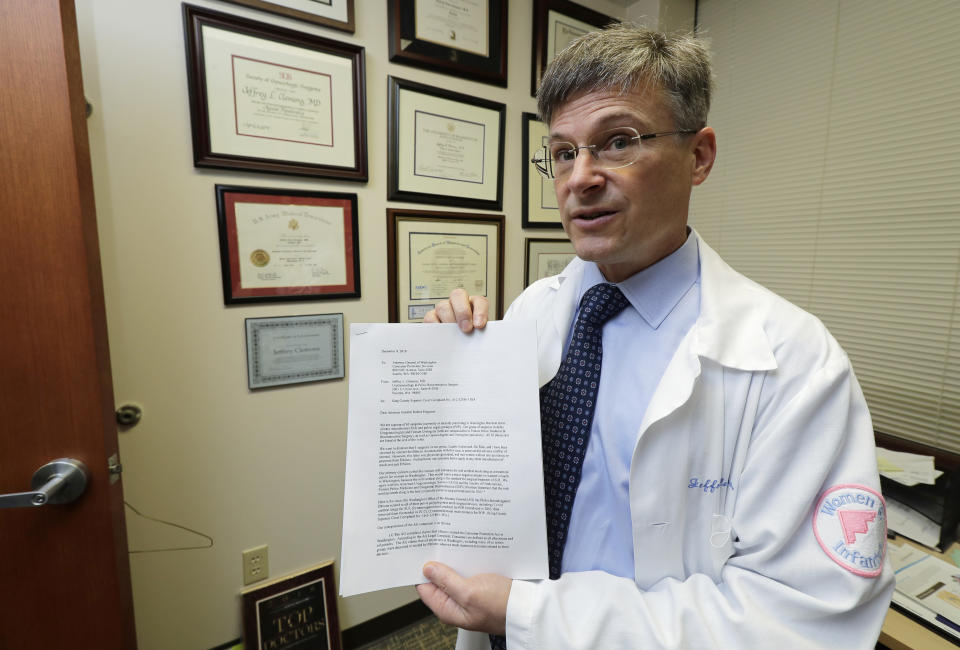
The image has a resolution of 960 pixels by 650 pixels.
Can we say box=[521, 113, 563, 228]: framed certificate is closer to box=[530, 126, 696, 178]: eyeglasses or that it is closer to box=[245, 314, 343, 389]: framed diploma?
box=[245, 314, 343, 389]: framed diploma

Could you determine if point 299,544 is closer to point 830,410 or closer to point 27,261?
point 27,261

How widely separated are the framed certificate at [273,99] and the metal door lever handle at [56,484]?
0.83m

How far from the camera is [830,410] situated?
55 cm

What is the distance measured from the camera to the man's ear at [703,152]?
27.8 inches

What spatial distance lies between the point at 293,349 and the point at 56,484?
0.67 metres

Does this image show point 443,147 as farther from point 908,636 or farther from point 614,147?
point 908,636

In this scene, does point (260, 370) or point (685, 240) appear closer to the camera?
point (685, 240)

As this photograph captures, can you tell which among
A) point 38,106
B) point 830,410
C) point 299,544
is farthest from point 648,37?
point 299,544

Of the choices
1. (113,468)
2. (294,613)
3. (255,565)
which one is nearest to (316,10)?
(113,468)

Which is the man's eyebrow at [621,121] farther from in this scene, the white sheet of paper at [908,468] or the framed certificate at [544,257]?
the white sheet of paper at [908,468]

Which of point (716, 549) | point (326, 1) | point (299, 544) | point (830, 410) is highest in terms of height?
point (326, 1)

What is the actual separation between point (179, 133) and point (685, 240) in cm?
134

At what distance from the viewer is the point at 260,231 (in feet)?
4.16

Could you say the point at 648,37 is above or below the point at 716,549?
above
